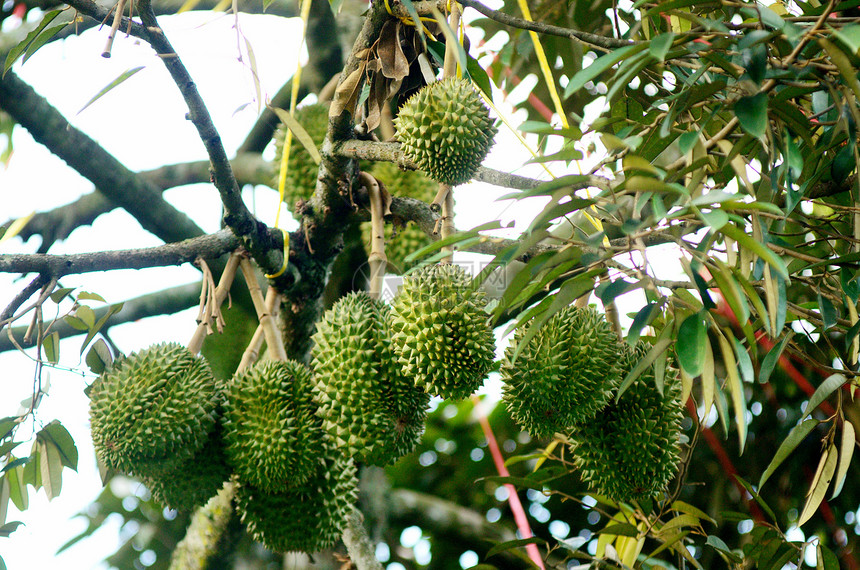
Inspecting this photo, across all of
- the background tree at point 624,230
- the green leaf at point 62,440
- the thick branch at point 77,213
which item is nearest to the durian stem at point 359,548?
the background tree at point 624,230

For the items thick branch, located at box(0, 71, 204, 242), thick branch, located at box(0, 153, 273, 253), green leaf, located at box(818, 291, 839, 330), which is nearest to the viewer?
green leaf, located at box(818, 291, 839, 330)

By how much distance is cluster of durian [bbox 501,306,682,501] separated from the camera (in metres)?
1.02

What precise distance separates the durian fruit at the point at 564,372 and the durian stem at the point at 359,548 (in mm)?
699

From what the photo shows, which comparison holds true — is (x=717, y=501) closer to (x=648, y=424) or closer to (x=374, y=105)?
(x=648, y=424)

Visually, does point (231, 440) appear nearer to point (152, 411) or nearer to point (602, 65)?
point (152, 411)

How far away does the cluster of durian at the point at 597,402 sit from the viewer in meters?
1.02

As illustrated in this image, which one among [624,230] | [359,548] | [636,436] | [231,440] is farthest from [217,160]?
[359,548]

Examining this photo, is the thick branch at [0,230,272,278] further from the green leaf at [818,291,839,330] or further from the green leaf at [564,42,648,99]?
the green leaf at [818,291,839,330]

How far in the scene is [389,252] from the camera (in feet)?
6.00

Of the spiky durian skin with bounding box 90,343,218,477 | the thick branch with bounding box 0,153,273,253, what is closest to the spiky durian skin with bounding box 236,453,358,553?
the spiky durian skin with bounding box 90,343,218,477

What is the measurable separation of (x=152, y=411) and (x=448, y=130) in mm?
673

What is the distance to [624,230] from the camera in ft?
2.33

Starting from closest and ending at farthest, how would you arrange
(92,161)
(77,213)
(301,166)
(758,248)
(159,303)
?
(758,248)
(92,161)
(301,166)
(159,303)
(77,213)

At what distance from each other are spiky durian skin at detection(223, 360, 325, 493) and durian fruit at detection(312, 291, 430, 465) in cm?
4
